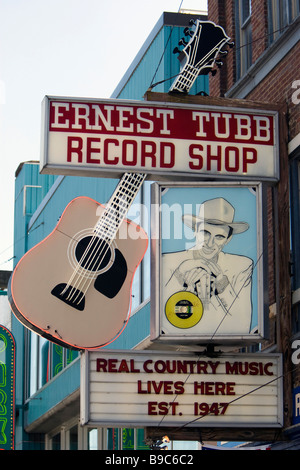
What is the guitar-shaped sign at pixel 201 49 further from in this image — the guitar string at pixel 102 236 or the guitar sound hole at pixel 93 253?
the guitar sound hole at pixel 93 253

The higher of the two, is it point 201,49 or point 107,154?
point 201,49

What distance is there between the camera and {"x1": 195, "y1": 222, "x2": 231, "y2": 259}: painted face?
41.5 ft

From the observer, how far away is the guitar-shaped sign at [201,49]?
13.5 m

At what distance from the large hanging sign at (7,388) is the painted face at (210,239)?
1656 centimetres

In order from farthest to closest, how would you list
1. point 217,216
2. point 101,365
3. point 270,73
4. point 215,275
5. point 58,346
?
1. point 58,346
2. point 270,73
3. point 217,216
4. point 215,275
5. point 101,365

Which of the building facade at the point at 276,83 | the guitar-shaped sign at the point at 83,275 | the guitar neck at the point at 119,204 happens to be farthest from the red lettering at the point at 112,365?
the building facade at the point at 276,83

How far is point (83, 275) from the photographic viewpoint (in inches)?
506

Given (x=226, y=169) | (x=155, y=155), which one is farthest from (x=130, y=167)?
(x=226, y=169)

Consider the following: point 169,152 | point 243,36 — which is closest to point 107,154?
point 169,152

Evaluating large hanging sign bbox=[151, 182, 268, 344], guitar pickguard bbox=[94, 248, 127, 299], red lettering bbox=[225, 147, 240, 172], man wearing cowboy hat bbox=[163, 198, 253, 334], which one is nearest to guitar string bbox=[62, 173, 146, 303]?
guitar pickguard bbox=[94, 248, 127, 299]

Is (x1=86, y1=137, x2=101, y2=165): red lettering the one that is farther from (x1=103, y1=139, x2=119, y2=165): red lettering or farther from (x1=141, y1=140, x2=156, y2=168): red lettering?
(x1=141, y1=140, x2=156, y2=168): red lettering

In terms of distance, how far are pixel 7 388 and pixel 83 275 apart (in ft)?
54.5

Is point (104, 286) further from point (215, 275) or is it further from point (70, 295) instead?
point (215, 275)

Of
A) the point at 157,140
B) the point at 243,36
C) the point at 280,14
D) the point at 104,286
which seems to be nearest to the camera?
the point at 104,286
